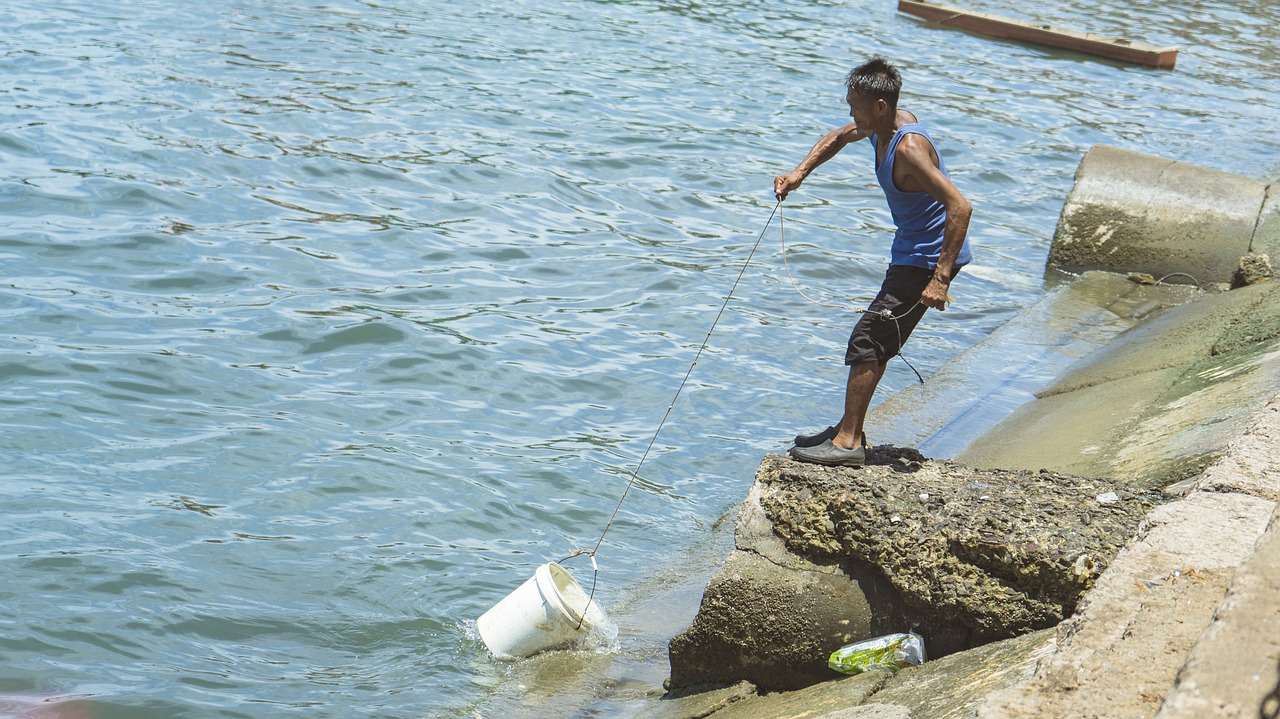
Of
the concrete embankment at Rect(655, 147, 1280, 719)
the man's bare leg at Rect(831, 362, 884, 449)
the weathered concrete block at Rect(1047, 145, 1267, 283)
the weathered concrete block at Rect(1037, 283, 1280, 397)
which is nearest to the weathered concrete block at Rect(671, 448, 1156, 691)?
the concrete embankment at Rect(655, 147, 1280, 719)

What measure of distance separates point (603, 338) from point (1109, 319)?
392cm

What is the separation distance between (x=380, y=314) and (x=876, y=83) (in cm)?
472

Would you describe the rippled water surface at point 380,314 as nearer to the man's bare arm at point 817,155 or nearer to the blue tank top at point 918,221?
the man's bare arm at point 817,155

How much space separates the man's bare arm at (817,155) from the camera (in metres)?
5.03

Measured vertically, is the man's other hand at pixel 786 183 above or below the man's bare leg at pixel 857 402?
above

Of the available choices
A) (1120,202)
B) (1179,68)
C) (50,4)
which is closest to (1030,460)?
(1120,202)

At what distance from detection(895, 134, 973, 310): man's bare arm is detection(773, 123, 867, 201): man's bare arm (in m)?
0.39

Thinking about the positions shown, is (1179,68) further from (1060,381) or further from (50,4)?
(50,4)

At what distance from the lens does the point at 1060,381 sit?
804 centimetres

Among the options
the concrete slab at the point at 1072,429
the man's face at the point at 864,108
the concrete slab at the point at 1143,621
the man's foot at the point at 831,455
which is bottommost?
the concrete slab at the point at 1072,429

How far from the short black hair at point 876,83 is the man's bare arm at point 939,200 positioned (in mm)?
186

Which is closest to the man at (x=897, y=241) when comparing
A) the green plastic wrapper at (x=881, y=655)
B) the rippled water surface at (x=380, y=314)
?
the green plastic wrapper at (x=881, y=655)

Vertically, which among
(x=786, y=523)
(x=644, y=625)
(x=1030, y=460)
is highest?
(x=786, y=523)

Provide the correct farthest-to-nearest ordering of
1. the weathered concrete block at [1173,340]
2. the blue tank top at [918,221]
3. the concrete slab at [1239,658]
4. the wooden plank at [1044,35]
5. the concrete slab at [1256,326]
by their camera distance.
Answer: the wooden plank at [1044,35]
the weathered concrete block at [1173,340]
the concrete slab at [1256,326]
the blue tank top at [918,221]
the concrete slab at [1239,658]
